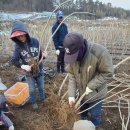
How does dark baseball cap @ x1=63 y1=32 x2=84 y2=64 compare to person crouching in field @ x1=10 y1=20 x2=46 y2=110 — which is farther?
person crouching in field @ x1=10 y1=20 x2=46 y2=110

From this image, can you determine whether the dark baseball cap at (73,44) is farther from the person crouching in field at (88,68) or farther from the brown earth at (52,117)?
the brown earth at (52,117)

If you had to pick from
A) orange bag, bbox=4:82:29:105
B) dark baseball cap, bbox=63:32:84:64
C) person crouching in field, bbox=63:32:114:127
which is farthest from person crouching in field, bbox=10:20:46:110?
dark baseball cap, bbox=63:32:84:64

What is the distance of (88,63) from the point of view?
2842mm

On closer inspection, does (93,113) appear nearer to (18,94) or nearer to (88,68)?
(88,68)

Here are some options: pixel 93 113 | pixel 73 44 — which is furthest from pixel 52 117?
pixel 73 44

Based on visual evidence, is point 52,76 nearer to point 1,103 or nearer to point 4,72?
point 4,72

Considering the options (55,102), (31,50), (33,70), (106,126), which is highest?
(31,50)

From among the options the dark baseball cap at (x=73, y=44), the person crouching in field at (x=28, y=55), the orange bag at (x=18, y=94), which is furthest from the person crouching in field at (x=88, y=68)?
the orange bag at (x=18, y=94)

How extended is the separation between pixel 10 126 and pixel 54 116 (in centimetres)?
62

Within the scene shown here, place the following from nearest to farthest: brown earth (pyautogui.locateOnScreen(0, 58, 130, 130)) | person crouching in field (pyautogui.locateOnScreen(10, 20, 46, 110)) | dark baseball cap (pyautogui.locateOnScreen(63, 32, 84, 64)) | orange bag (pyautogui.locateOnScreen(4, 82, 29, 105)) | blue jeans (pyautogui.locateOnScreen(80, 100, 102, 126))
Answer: dark baseball cap (pyautogui.locateOnScreen(63, 32, 84, 64))
blue jeans (pyautogui.locateOnScreen(80, 100, 102, 126))
brown earth (pyautogui.locateOnScreen(0, 58, 130, 130))
person crouching in field (pyautogui.locateOnScreen(10, 20, 46, 110))
orange bag (pyautogui.locateOnScreen(4, 82, 29, 105))

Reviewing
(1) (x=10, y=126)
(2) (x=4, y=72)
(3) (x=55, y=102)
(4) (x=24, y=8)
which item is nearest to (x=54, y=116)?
(3) (x=55, y=102)

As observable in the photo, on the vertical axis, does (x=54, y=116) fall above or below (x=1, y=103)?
below

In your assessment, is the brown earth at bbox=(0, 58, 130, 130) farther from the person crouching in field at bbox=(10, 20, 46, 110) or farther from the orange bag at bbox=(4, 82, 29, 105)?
the person crouching in field at bbox=(10, 20, 46, 110)

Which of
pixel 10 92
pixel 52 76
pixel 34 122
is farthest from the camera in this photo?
pixel 52 76
